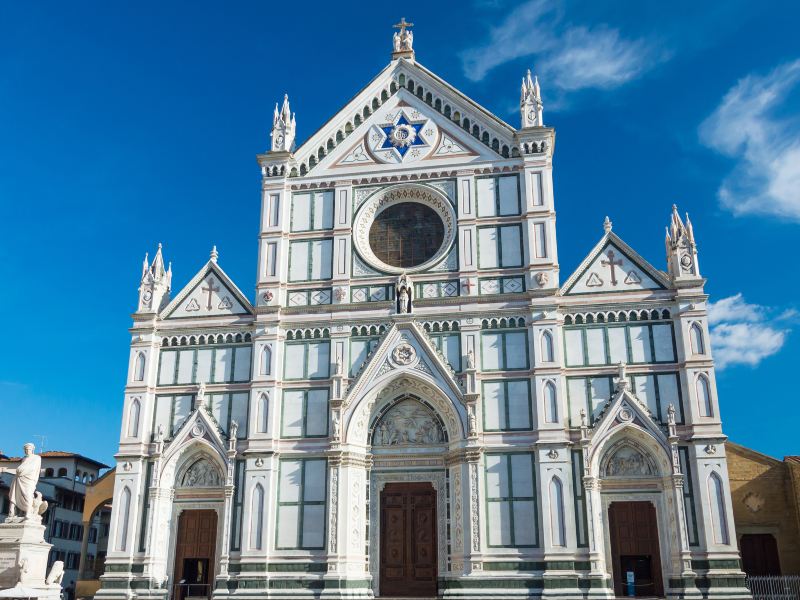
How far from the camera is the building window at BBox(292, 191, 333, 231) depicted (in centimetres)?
3059

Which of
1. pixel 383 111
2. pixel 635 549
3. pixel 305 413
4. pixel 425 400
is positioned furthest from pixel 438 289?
pixel 635 549

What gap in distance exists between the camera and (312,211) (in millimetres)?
30812

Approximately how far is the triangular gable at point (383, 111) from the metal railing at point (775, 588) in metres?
17.5

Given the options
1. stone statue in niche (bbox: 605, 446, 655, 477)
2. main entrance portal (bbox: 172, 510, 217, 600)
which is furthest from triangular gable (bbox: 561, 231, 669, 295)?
main entrance portal (bbox: 172, 510, 217, 600)

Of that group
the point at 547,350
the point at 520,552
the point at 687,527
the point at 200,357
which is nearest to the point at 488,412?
the point at 547,350

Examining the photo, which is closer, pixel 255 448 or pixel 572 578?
pixel 572 578

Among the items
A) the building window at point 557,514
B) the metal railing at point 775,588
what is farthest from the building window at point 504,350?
the metal railing at point 775,588

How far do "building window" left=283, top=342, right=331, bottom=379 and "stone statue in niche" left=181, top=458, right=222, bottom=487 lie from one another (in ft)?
13.6

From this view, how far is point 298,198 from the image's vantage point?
102 feet

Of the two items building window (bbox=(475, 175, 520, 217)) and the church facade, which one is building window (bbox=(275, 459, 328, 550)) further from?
building window (bbox=(475, 175, 520, 217))

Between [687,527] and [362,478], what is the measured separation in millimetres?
10458

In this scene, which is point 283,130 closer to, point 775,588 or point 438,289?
point 438,289

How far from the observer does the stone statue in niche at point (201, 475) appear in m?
28.4

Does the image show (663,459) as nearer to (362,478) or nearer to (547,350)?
(547,350)
